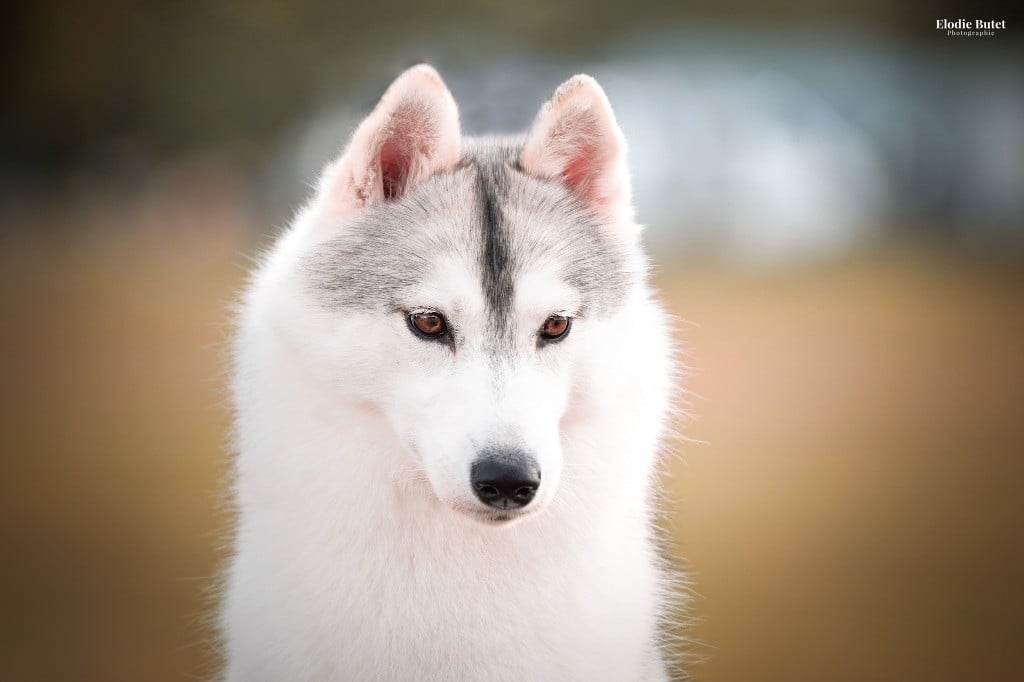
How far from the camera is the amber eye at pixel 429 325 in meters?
1.40

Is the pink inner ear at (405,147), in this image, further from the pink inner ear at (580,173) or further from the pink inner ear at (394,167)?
the pink inner ear at (580,173)

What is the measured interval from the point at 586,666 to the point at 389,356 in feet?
2.13

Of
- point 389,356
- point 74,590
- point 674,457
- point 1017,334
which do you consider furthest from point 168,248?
point 1017,334

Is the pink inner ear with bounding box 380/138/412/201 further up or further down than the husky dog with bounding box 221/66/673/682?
further up

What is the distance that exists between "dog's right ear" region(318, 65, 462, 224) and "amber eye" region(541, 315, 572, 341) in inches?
13.3

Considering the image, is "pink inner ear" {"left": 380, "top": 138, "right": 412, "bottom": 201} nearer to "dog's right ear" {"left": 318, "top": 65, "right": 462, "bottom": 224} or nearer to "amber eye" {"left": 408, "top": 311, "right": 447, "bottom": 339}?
"dog's right ear" {"left": 318, "top": 65, "right": 462, "bottom": 224}

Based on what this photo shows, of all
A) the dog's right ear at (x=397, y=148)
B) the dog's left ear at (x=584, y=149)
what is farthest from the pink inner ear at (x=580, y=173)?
the dog's right ear at (x=397, y=148)

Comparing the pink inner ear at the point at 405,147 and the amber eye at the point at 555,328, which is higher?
the pink inner ear at the point at 405,147

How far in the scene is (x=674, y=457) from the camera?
1741mm

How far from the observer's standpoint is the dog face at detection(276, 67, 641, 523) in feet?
4.29

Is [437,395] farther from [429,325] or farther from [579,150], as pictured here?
[579,150]

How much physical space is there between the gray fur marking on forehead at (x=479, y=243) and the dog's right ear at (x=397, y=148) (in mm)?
29

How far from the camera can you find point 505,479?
1.24m

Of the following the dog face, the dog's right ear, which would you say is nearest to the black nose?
the dog face
